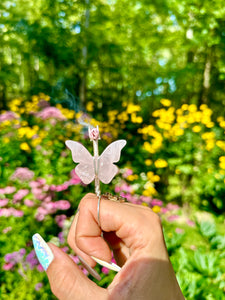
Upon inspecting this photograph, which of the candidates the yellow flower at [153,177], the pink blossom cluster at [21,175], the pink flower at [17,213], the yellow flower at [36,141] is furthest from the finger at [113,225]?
the yellow flower at [153,177]

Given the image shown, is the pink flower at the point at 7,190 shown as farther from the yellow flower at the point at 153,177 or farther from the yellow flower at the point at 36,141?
the yellow flower at the point at 153,177

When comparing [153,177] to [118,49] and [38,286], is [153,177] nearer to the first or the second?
[38,286]

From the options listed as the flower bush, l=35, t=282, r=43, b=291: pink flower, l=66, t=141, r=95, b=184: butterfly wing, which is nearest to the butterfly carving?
l=66, t=141, r=95, b=184: butterfly wing

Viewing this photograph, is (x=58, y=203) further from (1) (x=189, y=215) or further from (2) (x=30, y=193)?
(1) (x=189, y=215)

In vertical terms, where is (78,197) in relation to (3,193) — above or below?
below

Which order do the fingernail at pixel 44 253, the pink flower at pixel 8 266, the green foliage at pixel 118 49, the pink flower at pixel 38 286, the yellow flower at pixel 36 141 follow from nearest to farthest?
the fingernail at pixel 44 253 < the pink flower at pixel 38 286 < the pink flower at pixel 8 266 < the yellow flower at pixel 36 141 < the green foliage at pixel 118 49

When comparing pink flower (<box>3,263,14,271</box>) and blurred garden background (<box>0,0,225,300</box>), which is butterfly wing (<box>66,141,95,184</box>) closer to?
blurred garden background (<box>0,0,225,300</box>)

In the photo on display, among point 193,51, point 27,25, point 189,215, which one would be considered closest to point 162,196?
point 189,215
